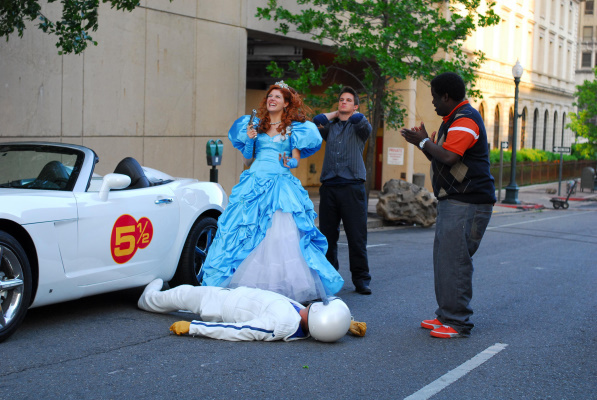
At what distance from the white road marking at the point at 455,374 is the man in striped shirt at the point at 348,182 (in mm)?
2201

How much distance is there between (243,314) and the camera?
5.56 m

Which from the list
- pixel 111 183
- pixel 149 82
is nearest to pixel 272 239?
pixel 111 183

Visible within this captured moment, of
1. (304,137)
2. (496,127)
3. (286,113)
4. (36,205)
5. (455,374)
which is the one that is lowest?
(455,374)

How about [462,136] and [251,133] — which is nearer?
[462,136]

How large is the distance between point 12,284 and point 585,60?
79485 millimetres

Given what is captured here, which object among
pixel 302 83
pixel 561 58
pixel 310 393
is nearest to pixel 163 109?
pixel 302 83

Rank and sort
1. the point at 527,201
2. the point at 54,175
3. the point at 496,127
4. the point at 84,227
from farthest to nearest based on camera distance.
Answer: the point at 496,127, the point at 527,201, the point at 54,175, the point at 84,227

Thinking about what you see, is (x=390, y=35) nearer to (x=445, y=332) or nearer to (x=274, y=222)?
(x=274, y=222)

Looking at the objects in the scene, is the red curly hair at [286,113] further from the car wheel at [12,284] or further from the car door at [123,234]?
the car wheel at [12,284]

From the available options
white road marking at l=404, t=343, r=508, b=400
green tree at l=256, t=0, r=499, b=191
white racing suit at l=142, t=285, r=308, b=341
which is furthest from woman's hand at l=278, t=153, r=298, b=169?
green tree at l=256, t=0, r=499, b=191

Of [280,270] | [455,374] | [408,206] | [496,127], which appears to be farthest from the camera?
[496,127]

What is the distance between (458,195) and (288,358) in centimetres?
180

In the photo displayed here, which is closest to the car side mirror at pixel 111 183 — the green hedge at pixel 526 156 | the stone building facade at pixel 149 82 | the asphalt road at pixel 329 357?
the asphalt road at pixel 329 357

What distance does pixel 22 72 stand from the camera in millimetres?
12664
